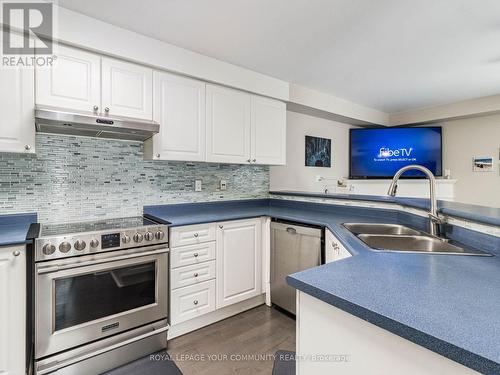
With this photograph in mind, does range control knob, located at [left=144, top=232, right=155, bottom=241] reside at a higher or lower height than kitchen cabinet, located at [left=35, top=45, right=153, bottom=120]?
lower

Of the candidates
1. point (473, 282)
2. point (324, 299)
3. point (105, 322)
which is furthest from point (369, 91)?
point (105, 322)

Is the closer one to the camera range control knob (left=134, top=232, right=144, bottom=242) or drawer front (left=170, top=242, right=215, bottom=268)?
range control knob (left=134, top=232, right=144, bottom=242)

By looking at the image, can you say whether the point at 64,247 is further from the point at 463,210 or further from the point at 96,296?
the point at 463,210

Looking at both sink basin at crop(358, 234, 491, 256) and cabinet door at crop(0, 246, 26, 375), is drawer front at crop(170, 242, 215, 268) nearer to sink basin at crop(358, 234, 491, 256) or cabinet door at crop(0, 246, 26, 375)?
cabinet door at crop(0, 246, 26, 375)

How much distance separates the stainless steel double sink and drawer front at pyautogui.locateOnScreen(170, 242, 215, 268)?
1.10 metres

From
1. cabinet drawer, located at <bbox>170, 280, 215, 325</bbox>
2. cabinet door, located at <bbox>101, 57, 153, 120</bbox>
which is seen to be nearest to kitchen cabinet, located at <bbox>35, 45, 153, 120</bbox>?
cabinet door, located at <bbox>101, 57, 153, 120</bbox>

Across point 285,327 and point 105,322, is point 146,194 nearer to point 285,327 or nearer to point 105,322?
point 105,322

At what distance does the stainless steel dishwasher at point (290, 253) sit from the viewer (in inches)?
83.4

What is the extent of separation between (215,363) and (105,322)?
77cm

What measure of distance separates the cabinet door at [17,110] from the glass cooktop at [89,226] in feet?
1.74

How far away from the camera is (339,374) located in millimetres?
776

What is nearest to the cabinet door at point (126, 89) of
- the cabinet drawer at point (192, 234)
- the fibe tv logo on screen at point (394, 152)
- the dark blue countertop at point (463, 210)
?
the cabinet drawer at point (192, 234)

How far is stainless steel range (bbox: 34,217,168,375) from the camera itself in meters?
1.52

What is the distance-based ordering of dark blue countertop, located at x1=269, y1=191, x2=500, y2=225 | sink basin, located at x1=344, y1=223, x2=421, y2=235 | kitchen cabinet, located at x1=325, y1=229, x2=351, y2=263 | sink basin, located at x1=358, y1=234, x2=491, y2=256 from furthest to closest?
sink basin, located at x1=344, y1=223, x2=421, y2=235
kitchen cabinet, located at x1=325, y1=229, x2=351, y2=263
sink basin, located at x1=358, y1=234, x2=491, y2=256
dark blue countertop, located at x1=269, y1=191, x2=500, y2=225
